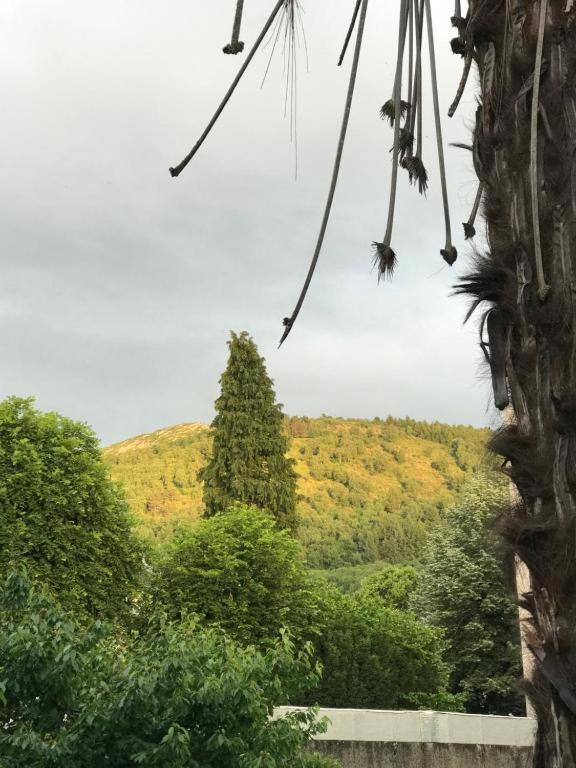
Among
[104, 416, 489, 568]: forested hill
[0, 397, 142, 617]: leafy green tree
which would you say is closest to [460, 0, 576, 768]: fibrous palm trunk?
[0, 397, 142, 617]: leafy green tree

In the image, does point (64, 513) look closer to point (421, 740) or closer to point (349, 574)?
point (421, 740)

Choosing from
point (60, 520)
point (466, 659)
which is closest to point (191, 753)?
point (60, 520)

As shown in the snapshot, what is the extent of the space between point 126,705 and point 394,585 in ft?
129

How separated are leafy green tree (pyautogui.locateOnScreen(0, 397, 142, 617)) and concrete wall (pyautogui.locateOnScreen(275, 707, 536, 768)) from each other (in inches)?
214

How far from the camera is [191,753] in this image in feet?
24.5

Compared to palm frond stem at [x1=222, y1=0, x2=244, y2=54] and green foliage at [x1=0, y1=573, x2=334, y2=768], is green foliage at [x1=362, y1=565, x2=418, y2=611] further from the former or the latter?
palm frond stem at [x1=222, y1=0, x2=244, y2=54]

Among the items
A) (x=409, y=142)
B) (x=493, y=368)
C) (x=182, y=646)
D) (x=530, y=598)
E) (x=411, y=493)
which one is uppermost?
(x=411, y=493)

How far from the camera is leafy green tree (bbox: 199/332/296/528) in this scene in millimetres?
34469

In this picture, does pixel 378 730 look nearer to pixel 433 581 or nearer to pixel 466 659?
pixel 466 659

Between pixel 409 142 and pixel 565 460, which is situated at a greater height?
pixel 409 142

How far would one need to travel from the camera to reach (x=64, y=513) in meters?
20.1

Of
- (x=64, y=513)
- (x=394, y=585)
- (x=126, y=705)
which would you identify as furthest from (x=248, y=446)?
(x=126, y=705)

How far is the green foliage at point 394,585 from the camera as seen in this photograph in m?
45.2

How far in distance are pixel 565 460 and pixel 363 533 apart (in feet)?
257
